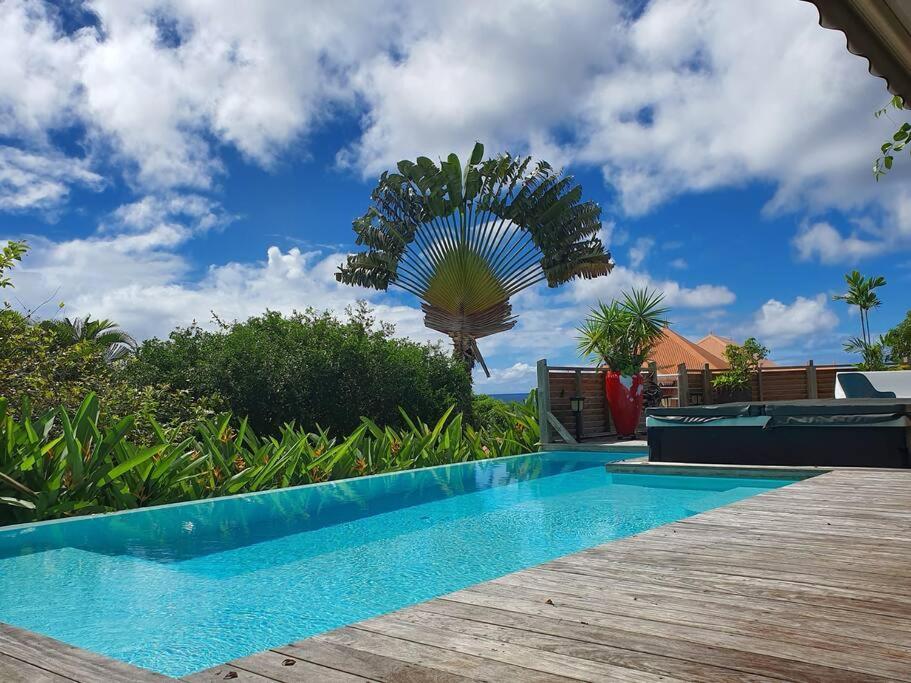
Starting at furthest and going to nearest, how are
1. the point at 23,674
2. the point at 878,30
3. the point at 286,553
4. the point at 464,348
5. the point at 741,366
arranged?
1. the point at 464,348
2. the point at 741,366
3. the point at 286,553
4. the point at 878,30
5. the point at 23,674

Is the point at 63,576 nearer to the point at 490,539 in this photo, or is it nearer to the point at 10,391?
the point at 490,539

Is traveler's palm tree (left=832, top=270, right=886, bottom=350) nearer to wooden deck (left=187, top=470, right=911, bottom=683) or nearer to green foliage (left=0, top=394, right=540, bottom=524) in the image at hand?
green foliage (left=0, top=394, right=540, bottom=524)

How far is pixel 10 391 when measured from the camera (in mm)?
7055

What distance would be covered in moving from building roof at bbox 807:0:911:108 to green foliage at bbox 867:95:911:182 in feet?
0.71

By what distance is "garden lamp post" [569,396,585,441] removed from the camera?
38.1ft

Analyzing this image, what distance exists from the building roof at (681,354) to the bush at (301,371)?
1241 cm

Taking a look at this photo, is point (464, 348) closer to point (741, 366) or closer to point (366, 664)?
point (741, 366)

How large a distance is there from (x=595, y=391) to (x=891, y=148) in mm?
10200

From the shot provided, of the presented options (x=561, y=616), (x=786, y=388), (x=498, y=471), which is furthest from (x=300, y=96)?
(x=786, y=388)

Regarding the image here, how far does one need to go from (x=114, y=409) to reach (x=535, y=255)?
1450 centimetres

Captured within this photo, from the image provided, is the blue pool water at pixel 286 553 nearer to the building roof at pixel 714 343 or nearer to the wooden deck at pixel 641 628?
the wooden deck at pixel 641 628

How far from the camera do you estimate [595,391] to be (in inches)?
498

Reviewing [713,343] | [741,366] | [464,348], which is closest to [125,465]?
[741,366]

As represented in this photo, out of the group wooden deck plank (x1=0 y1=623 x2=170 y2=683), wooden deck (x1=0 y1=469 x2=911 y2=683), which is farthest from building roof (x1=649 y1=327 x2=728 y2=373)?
wooden deck plank (x1=0 y1=623 x2=170 y2=683)
